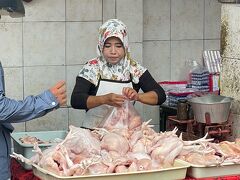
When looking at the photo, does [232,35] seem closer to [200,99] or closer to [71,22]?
[200,99]

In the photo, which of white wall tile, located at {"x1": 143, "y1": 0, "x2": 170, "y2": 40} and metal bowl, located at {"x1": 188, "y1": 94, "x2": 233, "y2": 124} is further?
white wall tile, located at {"x1": 143, "y1": 0, "x2": 170, "y2": 40}

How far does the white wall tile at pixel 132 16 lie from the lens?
7211 millimetres

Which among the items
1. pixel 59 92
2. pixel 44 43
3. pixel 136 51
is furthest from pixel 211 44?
pixel 59 92

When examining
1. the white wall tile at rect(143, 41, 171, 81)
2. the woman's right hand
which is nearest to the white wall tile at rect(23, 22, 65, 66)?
the white wall tile at rect(143, 41, 171, 81)

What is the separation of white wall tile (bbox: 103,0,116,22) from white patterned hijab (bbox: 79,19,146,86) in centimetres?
199

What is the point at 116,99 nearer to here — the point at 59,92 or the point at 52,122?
the point at 59,92

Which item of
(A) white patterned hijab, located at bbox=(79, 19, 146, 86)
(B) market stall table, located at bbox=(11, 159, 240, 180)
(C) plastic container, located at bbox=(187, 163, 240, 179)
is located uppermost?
(A) white patterned hijab, located at bbox=(79, 19, 146, 86)

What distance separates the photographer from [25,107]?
12.4ft

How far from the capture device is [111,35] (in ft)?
16.5

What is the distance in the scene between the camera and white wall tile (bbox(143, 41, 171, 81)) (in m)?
7.89

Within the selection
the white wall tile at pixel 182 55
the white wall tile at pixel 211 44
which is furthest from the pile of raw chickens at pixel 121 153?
the white wall tile at pixel 211 44

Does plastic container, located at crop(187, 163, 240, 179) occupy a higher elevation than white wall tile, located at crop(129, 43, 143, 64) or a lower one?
lower

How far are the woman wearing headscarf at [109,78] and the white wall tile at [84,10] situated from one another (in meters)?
1.96

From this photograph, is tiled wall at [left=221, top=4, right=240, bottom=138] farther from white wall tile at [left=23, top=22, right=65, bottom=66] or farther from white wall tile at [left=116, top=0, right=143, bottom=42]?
white wall tile at [left=23, top=22, right=65, bottom=66]
